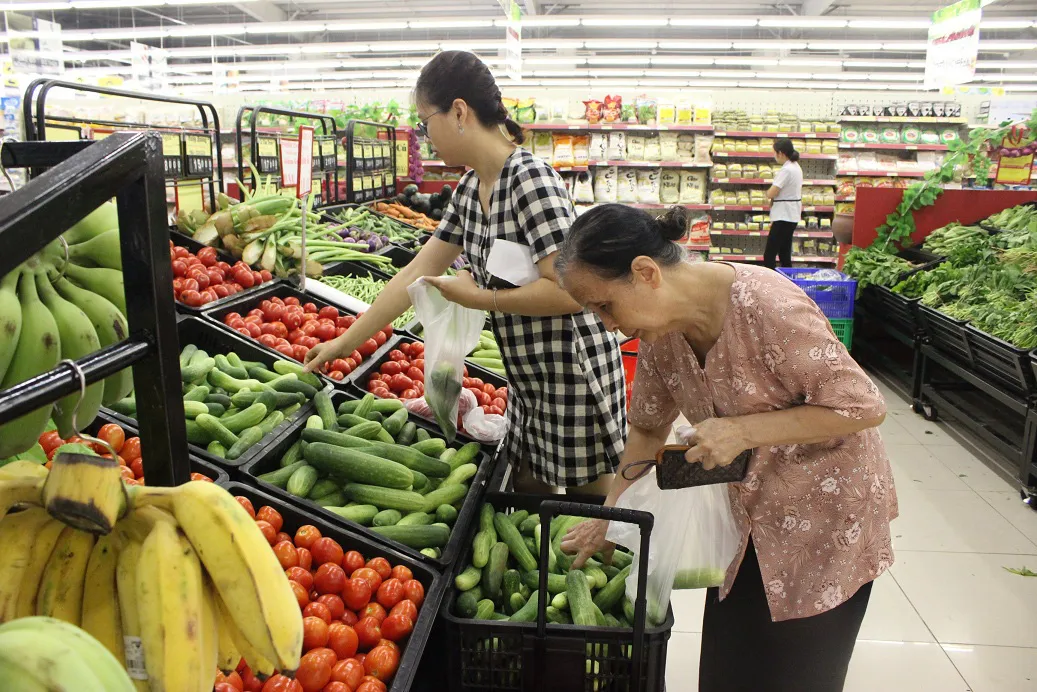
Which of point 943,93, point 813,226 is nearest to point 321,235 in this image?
point 813,226

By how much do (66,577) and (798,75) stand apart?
20.3 meters

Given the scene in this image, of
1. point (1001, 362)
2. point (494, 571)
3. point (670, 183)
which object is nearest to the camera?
point (494, 571)

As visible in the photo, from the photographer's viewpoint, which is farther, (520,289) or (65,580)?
(520,289)

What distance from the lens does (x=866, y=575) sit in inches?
63.6

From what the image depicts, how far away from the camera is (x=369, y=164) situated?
6.96 metres

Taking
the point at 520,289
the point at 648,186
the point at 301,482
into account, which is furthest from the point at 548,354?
the point at 648,186

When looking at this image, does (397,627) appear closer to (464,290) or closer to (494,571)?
(494,571)

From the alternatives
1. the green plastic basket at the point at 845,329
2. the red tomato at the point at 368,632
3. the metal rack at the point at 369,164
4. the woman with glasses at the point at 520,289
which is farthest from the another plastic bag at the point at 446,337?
the green plastic basket at the point at 845,329

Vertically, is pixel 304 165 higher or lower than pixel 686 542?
higher

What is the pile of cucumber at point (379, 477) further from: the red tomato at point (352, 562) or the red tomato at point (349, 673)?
the red tomato at point (349, 673)

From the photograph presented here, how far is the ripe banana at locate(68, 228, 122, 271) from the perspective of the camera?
3.10ft

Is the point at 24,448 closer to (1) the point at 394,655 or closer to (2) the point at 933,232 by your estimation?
(1) the point at 394,655

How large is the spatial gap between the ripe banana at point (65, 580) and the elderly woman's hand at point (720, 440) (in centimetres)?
110

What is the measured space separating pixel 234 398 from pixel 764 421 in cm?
170
